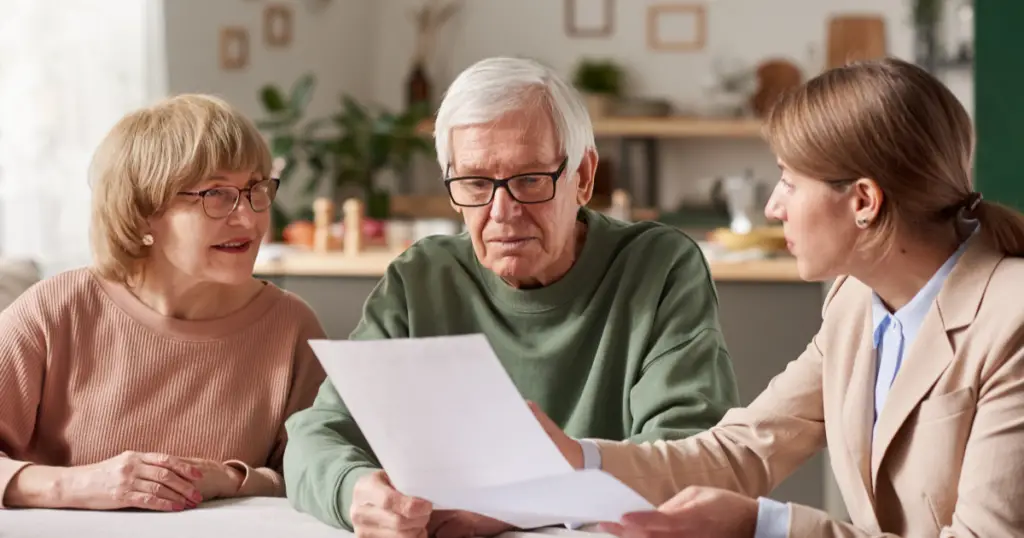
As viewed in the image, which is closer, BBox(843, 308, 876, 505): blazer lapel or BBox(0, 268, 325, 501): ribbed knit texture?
BBox(843, 308, 876, 505): blazer lapel

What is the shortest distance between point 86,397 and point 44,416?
0.07 m

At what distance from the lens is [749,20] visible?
7.14 m

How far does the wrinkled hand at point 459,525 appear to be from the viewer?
62.2 inches

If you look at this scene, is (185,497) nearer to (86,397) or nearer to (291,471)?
(291,471)

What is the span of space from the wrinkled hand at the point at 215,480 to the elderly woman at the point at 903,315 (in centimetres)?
59

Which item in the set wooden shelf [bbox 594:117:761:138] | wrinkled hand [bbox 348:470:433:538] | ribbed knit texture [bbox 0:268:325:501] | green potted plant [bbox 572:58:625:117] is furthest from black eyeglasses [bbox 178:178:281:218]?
green potted plant [bbox 572:58:625:117]

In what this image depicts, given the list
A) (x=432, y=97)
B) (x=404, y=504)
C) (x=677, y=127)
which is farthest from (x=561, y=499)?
(x=432, y=97)

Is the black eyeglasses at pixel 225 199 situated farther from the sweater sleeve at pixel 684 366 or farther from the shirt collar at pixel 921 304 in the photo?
the shirt collar at pixel 921 304

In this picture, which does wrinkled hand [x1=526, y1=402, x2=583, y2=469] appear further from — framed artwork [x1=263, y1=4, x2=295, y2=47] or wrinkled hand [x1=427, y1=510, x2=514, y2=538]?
framed artwork [x1=263, y1=4, x2=295, y2=47]

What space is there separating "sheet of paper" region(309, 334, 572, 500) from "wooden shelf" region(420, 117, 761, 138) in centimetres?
557

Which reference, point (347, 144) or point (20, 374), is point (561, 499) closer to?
point (20, 374)

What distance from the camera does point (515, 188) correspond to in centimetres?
183

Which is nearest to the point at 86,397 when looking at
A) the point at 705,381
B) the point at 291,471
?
the point at 291,471

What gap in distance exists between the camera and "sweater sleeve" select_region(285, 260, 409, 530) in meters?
1.67
